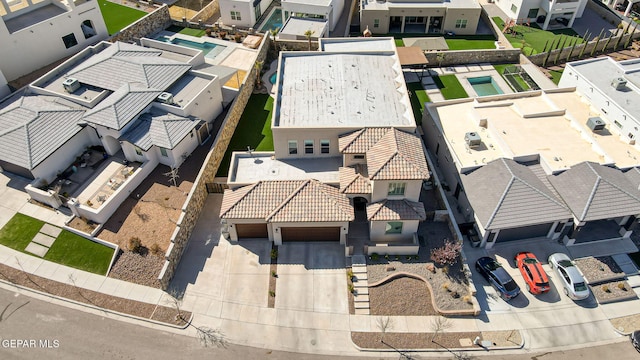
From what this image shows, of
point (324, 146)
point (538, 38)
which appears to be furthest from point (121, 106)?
point (538, 38)

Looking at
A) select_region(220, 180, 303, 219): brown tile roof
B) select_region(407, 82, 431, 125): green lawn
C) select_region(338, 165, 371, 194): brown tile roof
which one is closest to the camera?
select_region(220, 180, 303, 219): brown tile roof

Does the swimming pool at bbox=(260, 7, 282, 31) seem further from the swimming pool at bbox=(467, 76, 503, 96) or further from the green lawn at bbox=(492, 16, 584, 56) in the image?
the green lawn at bbox=(492, 16, 584, 56)

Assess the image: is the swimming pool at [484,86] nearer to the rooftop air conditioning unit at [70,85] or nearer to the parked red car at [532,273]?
the parked red car at [532,273]

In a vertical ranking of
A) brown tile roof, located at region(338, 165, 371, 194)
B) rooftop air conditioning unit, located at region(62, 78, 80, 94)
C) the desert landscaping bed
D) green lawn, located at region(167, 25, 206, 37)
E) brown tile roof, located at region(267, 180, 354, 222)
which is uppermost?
rooftop air conditioning unit, located at region(62, 78, 80, 94)

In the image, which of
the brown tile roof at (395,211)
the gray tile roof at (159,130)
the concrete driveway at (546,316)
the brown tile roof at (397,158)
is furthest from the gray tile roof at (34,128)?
the concrete driveway at (546,316)

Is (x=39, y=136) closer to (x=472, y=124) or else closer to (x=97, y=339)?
(x=97, y=339)

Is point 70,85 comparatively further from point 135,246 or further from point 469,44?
point 469,44

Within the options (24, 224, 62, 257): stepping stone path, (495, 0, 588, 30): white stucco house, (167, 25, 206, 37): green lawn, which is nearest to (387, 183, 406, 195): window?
(24, 224, 62, 257): stepping stone path
